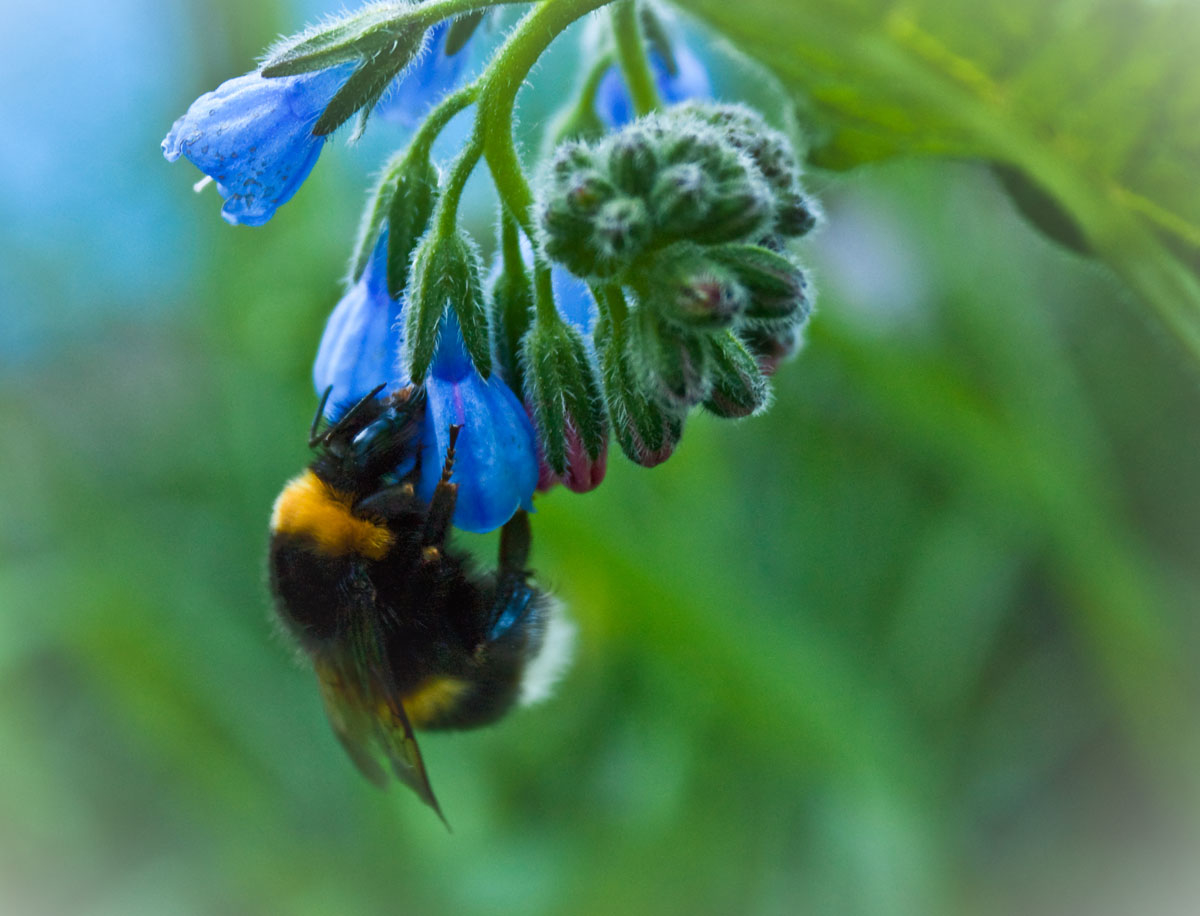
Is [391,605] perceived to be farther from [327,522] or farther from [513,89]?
[513,89]

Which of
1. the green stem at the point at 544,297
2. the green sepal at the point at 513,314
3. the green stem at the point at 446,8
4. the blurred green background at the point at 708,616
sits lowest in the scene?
the blurred green background at the point at 708,616

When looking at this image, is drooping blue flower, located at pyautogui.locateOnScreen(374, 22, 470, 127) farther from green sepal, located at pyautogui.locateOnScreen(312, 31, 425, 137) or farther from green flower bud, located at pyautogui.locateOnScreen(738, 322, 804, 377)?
green flower bud, located at pyautogui.locateOnScreen(738, 322, 804, 377)

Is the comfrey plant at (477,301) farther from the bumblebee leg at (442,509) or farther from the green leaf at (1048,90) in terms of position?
the green leaf at (1048,90)

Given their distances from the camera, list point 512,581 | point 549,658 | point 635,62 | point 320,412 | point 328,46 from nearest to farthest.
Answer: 1. point 328,46
2. point 320,412
3. point 635,62
4. point 512,581
5. point 549,658

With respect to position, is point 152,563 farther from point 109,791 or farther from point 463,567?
point 463,567

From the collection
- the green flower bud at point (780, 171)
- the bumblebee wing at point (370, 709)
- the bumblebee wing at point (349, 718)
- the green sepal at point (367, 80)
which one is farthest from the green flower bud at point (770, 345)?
the bumblebee wing at point (349, 718)

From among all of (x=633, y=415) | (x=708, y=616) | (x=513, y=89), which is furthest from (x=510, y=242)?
(x=708, y=616)
